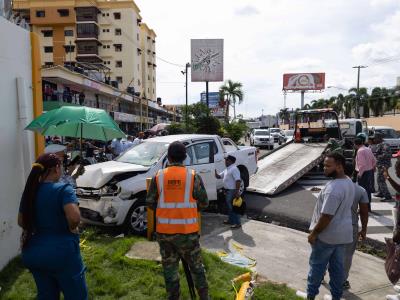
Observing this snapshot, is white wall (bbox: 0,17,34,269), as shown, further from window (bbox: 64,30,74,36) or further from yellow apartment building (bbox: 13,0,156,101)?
window (bbox: 64,30,74,36)

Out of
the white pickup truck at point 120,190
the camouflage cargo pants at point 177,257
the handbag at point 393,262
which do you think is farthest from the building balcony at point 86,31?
the handbag at point 393,262

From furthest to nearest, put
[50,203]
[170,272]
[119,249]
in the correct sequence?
[119,249] → [170,272] → [50,203]

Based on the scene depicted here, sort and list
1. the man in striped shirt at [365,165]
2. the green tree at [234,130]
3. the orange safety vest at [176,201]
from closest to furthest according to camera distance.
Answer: the orange safety vest at [176,201] < the man in striped shirt at [365,165] < the green tree at [234,130]

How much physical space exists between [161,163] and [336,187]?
4.01 m

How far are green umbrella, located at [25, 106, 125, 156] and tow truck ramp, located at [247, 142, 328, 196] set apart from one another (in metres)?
5.32

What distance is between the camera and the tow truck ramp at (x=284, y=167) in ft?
36.0

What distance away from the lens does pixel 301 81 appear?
210 feet

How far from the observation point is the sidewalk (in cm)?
485

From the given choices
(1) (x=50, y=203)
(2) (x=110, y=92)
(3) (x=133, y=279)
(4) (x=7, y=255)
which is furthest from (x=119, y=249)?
(2) (x=110, y=92)

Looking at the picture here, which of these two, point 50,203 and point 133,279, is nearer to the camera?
point 50,203

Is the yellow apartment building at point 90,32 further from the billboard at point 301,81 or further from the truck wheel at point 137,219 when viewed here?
the truck wheel at point 137,219

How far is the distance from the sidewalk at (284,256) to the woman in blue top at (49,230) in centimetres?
300

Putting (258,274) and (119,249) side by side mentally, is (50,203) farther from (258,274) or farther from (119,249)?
(258,274)

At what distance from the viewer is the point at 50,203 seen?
9.15 feet
